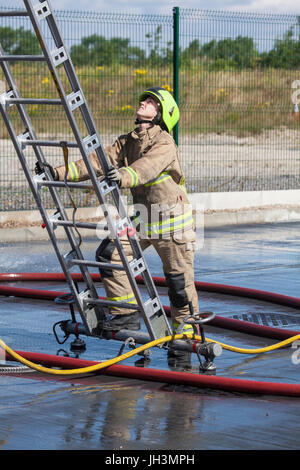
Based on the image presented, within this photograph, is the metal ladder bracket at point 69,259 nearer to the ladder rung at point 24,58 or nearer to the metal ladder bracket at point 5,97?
the metal ladder bracket at point 5,97

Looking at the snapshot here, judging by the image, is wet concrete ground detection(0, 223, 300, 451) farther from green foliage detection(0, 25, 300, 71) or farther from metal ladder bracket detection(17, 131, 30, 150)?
green foliage detection(0, 25, 300, 71)

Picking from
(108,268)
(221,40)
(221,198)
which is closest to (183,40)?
(221,40)

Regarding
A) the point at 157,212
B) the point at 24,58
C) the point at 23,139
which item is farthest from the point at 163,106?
the point at 24,58

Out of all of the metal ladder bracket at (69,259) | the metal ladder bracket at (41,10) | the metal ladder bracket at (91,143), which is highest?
the metal ladder bracket at (41,10)

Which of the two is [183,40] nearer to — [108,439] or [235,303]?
[235,303]

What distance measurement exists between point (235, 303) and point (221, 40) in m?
6.59

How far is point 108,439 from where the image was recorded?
4.30 m

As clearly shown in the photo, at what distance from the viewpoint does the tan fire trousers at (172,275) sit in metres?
5.90

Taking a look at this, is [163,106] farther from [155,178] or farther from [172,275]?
[172,275]

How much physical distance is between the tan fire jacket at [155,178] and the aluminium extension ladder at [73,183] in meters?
0.21

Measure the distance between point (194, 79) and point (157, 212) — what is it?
775 cm

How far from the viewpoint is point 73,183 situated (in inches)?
220

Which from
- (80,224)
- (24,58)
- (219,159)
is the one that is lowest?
(219,159)

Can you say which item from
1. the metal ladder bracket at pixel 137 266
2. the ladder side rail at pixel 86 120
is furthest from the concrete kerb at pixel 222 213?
the ladder side rail at pixel 86 120
